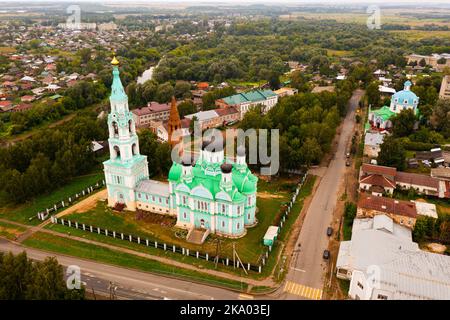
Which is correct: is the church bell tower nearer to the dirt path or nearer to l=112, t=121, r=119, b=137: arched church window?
l=112, t=121, r=119, b=137: arched church window

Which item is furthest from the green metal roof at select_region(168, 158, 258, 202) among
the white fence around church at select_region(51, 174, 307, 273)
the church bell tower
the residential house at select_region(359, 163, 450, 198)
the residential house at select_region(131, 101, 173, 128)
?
the residential house at select_region(131, 101, 173, 128)

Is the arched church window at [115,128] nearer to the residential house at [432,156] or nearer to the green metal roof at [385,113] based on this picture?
the residential house at [432,156]

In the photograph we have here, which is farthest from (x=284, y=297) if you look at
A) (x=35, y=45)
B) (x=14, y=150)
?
(x=35, y=45)

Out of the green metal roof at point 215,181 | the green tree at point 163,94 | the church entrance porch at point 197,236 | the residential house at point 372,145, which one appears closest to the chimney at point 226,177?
the green metal roof at point 215,181

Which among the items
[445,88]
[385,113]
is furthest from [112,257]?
[445,88]

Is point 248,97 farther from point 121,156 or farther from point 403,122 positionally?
point 121,156

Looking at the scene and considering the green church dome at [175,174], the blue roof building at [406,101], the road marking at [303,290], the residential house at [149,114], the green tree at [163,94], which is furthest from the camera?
the green tree at [163,94]
